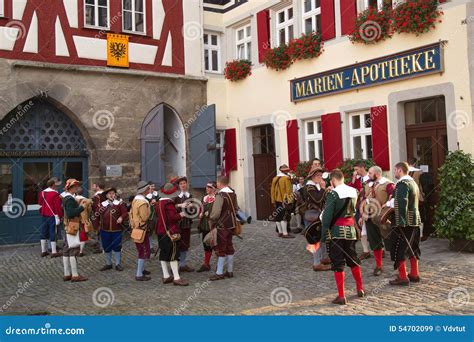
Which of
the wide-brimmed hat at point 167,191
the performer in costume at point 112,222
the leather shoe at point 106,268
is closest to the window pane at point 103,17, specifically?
the performer in costume at point 112,222

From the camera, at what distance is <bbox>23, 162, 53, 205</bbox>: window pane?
12789mm

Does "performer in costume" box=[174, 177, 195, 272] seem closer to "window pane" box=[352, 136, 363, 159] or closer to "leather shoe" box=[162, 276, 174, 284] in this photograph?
"leather shoe" box=[162, 276, 174, 284]

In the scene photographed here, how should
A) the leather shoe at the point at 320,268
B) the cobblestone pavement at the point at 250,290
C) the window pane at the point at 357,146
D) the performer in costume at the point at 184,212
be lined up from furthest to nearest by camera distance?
1. the window pane at the point at 357,146
2. the performer in costume at the point at 184,212
3. the leather shoe at the point at 320,268
4. the cobblestone pavement at the point at 250,290

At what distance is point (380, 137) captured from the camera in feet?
37.1

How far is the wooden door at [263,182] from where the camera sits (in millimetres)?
14906

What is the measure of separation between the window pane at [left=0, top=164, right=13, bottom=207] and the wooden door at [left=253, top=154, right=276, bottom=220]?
21.7ft

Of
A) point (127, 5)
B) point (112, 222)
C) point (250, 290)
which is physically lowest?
point (250, 290)

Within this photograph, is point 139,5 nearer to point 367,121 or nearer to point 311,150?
point 311,150

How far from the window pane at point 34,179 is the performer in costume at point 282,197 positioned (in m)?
5.74

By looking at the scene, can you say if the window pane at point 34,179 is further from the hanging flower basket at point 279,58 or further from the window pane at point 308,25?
the window pane at point 308,25

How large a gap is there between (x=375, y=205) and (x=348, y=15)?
5777 millimetres

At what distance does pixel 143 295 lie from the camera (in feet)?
23.9

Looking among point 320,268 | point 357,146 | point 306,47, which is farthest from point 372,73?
point 320,268

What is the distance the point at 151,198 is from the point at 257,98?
6334 millimetres
